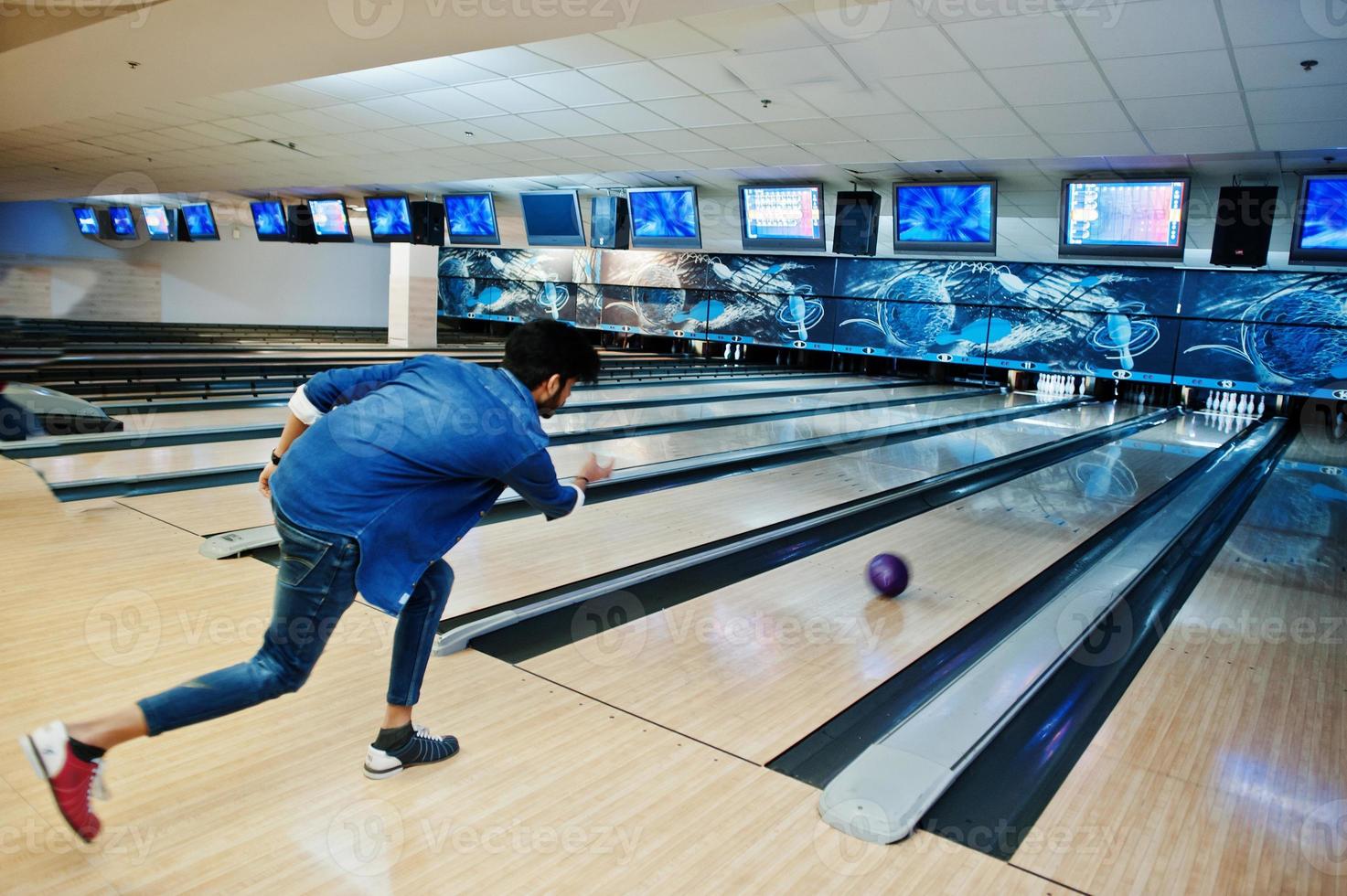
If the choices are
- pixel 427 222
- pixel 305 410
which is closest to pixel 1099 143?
pixel 305 410

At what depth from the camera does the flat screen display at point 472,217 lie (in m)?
10.2

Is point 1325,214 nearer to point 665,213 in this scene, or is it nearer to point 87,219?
point 665,213

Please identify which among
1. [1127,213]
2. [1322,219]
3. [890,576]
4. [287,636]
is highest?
[1127,213]

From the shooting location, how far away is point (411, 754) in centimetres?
178

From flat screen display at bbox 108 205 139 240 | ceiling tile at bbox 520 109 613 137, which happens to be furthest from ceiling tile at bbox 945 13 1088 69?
flat screen display at bbox 108 205 139 240

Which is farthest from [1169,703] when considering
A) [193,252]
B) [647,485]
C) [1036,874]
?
[193,252]

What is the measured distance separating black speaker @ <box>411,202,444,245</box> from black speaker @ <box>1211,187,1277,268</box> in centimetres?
812

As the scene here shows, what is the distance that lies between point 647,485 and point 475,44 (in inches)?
92.9

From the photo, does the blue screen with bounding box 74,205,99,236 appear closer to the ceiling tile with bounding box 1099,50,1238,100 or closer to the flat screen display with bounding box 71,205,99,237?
the flat screen display with bounding box 71,205,99,237

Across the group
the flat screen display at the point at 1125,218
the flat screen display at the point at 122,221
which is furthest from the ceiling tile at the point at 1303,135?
the flat screen display at the point at 122,221

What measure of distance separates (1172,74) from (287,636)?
14.2 feet

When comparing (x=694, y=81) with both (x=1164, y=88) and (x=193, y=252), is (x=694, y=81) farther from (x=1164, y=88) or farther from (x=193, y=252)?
(x=193, y=252)

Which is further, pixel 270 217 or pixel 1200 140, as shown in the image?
pixel 270 217

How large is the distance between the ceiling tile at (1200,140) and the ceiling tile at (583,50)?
9.98 feet
